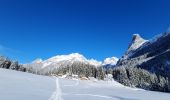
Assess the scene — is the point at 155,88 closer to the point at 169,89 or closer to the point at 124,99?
the point at 169,89

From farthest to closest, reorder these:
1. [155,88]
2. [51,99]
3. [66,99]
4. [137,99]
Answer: [155,88], [137,99], [66,99], [51,99]

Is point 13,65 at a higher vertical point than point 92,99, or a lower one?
higher

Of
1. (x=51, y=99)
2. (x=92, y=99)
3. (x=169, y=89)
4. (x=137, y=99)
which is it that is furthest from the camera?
(x=169, y=89)

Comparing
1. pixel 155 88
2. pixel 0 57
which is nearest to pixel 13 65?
pixel 0 57

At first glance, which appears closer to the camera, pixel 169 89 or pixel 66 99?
pixel 66 99

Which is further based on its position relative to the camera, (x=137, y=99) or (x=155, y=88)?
(x=155, y=88)

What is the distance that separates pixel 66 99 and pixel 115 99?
150 inches

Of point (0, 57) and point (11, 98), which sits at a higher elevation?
point (0, 57)

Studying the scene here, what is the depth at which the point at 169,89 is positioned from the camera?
164 metres

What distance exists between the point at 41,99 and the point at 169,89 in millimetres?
160935

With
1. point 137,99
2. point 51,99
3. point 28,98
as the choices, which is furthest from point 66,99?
point 137,99

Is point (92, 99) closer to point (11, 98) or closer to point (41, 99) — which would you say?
point (41, 99)

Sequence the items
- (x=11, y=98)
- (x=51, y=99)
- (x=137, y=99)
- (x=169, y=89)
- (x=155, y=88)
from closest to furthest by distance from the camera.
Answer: (x=11, y=98) < (x=51, y=99) < (x=137, y=99) < (x=169, y=89) < (x=155, y=88)

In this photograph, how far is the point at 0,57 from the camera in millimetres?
171875
